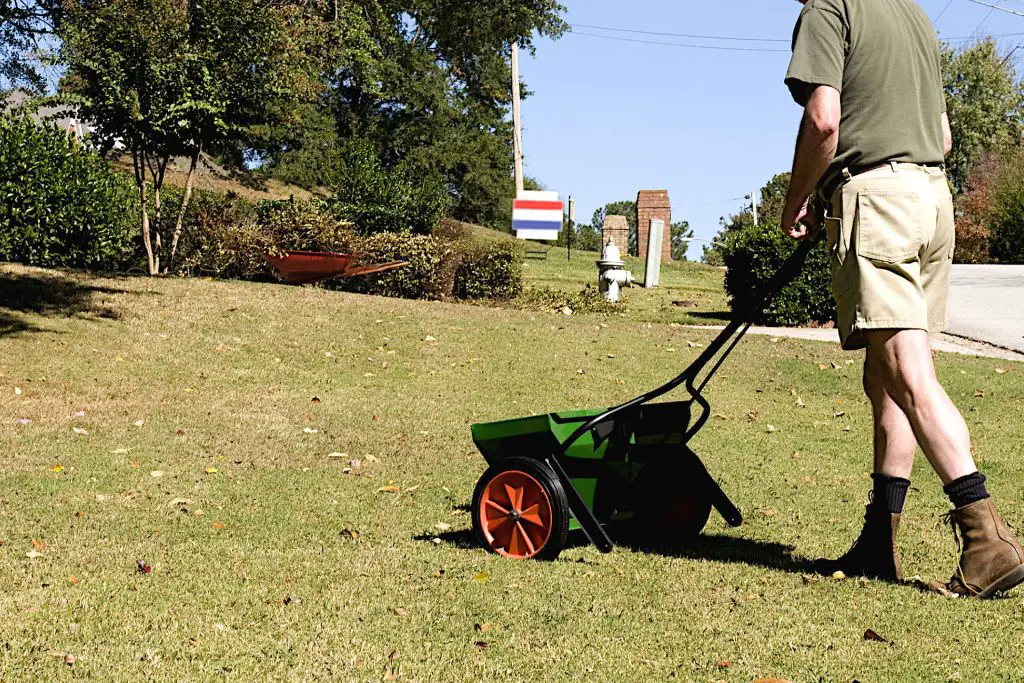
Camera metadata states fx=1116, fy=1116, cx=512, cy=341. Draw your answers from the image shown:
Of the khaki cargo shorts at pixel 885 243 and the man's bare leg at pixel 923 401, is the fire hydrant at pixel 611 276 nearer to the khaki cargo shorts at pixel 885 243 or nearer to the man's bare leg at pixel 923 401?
the khaki cargo shorts at pixel 885 243

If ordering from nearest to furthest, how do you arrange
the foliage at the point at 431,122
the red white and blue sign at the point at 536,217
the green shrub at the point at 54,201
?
the green shrub at the point at 54,201, the red white and blue sign at the point at 536,217, the foliage at the point at 431,122

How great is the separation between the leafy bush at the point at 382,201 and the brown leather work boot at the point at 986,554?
530 inches

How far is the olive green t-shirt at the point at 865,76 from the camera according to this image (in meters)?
3.90

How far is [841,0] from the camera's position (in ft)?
13.0

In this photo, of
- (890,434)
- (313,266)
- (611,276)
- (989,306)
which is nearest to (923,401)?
(890,434)

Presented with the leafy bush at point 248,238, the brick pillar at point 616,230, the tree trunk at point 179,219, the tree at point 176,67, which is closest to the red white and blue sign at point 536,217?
the brick pillar at point 616,230

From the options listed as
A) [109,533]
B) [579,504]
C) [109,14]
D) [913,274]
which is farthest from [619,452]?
[109,14]

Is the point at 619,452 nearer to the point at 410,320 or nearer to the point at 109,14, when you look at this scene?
the point at 410,320

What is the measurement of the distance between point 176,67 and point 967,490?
11.1 meters

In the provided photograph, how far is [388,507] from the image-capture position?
240 inches

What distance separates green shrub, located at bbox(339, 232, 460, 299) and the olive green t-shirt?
39.4 ft

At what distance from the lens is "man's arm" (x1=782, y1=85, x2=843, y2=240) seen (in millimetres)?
Answer: 3854

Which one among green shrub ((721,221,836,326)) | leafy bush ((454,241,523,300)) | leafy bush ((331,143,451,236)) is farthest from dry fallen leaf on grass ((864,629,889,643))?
leafy bush ((331,143,451,236))

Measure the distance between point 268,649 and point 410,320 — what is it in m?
9.65
